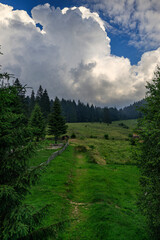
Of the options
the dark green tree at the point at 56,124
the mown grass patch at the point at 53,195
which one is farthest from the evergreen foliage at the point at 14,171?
the dark green tree at the point at 56,124

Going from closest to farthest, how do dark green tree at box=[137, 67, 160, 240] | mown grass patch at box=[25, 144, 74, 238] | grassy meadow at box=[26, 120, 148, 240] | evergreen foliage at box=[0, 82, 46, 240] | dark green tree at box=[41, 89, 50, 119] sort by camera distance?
1. evergreen foliage at box=[0, 82, 46, 240]
2. dark green tree at box=[137, 67, 160, 240]
3. grassy meadow at box=[26, 120, 148, 240]
4. mown grass patch at box=[25, 144, 74, 238]
5. dark green tree at box=[41, 89, 50, 119]

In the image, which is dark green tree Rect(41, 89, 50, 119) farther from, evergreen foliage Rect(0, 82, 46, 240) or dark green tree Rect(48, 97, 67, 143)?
evergreen foliage Rect(0, 82, 46, 240)

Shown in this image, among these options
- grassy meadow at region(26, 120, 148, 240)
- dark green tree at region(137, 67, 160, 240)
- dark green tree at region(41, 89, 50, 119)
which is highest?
dark green tree at region(41, 89, 50, 119)

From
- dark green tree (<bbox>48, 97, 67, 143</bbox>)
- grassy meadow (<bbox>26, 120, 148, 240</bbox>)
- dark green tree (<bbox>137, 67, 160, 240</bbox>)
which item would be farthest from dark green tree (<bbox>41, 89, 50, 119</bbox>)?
dark green tree (<bbox>137, 67, 160, 240</bbox>)

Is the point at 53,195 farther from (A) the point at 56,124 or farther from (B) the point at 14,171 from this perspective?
(A) the point at 56,124

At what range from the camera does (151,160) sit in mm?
8977

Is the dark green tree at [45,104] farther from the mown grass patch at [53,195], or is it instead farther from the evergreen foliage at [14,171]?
the evergreen foliage at [14,171]

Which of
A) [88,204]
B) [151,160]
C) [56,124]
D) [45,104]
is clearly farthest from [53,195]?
[45,104]

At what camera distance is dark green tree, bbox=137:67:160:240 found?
796 centimetres

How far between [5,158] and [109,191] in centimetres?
1422

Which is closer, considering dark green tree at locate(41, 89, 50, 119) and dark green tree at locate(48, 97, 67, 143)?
dark green tree at locate(48, 97, 67, 143)

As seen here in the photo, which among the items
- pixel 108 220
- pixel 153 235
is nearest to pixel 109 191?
pixel 108 220

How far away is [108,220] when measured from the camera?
10500 millimetres

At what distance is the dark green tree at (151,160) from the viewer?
7965mm
